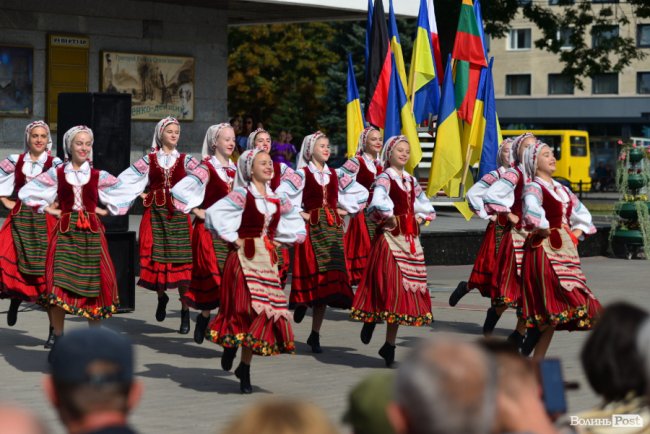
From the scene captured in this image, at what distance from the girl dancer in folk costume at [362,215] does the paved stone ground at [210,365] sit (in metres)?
0.56

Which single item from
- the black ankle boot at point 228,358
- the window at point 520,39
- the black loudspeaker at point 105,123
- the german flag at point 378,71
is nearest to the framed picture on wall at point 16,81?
the german flag at point 378,71

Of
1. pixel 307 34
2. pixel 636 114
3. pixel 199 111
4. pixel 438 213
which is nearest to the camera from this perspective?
pixel 199 111

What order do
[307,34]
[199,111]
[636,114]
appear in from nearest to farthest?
1. [199,111]
2. [307,34]
3. [636,114]

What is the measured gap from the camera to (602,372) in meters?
3.52

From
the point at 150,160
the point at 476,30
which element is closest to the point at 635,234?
the point at 476,30

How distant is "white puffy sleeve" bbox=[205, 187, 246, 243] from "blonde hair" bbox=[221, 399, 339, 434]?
222 inches

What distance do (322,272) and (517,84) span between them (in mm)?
54475

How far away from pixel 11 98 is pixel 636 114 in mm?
45216

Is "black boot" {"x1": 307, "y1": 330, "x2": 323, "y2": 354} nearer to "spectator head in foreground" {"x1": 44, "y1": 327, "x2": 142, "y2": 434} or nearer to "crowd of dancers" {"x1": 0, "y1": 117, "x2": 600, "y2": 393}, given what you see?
"crowd of dancers" {"x1": 0, "y1": 117, "x2": 600, "y2": 393}

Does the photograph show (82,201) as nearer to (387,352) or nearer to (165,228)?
(165,228)

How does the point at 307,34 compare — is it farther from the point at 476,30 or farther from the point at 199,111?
the point at 476,30

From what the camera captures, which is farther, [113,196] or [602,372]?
[113,196]

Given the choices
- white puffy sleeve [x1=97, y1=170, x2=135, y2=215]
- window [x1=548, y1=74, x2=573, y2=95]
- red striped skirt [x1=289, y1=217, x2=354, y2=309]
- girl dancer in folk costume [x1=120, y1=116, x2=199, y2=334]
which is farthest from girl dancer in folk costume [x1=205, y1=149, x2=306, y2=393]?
window [x1=548, y1=74, x2=573, y2=95]

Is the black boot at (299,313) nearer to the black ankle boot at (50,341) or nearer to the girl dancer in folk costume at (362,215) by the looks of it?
the girl dancer in folk costume at (362,215)
